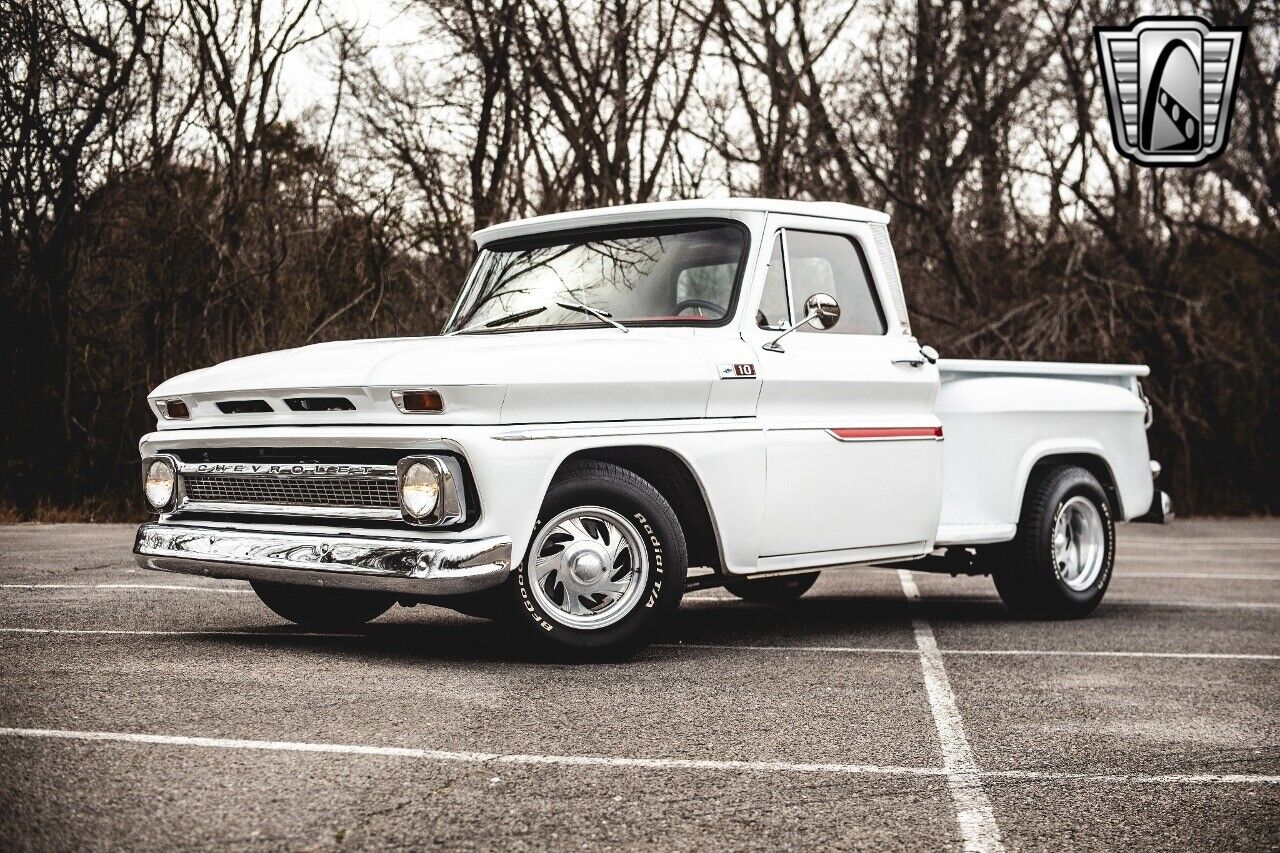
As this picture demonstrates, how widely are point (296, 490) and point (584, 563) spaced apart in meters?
1.21

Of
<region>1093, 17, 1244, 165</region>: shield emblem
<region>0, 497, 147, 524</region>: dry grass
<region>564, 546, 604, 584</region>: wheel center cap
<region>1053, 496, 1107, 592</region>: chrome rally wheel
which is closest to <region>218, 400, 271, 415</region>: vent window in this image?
<region>564, 546, 604, 584</region>: wheel center cap

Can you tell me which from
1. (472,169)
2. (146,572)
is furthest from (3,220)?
(146,572)

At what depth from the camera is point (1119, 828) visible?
4227 mm

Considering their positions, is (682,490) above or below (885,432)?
below

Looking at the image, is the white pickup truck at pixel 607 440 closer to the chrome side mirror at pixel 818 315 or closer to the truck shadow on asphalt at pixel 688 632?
the chrome side mirror at pixel 818 315

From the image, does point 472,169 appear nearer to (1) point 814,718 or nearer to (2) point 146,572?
(2) point 146,572

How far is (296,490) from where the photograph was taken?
6461mm

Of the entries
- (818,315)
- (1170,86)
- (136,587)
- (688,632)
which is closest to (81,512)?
(136,587)

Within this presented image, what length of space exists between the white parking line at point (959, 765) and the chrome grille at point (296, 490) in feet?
7.33

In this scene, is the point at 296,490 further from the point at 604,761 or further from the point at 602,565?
the point at 604,761

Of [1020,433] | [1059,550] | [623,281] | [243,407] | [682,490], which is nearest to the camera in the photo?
[243,407]

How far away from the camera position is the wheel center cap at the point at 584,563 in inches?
253

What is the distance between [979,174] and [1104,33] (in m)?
2.44

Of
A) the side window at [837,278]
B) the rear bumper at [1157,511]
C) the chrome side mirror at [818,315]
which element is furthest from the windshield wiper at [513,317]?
the rear bumper at [1157,511]
